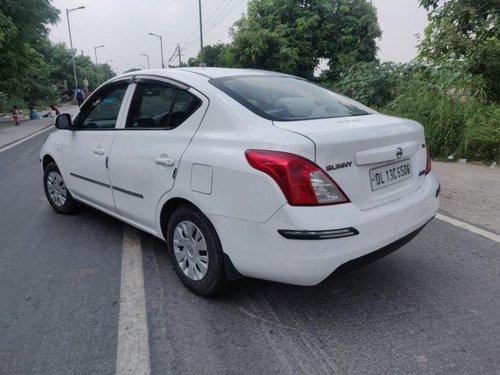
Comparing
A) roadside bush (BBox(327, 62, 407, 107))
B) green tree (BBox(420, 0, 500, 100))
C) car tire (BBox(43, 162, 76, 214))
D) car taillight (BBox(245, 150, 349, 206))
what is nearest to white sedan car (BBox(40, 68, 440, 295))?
car taillight (BBox(245, 150, 349, 206))

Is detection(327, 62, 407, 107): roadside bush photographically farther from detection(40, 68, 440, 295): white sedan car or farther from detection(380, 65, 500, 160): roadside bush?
detection(40, 68, 440, 295): white sedan car

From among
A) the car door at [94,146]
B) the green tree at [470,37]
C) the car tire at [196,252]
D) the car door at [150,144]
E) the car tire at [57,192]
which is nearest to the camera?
the car tire at [196,252]

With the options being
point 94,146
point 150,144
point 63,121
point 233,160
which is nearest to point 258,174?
point 233,160

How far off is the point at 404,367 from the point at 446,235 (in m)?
2.33

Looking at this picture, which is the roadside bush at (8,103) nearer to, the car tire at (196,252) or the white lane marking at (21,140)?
the white lane marking at (21,140)

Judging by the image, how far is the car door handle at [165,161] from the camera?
310cm

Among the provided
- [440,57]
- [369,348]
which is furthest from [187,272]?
[440,57]

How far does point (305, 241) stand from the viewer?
2441mm

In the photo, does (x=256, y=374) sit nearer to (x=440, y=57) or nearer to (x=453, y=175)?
(x=453, y=175)

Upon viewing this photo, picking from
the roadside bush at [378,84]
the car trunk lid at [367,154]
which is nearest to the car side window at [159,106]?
the car trunk lid at [367,154]

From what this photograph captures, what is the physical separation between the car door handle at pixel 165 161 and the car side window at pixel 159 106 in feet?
0.78

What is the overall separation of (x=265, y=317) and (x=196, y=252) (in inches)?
24.9

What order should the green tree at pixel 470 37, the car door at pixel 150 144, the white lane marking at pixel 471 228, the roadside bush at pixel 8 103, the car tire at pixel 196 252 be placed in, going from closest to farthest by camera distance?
the car tire at pixel 196 252 → the car door at pixel 150 144 → the white lane marking at pixel 471 228 → the green tree at pixel 470 37 → the roadside bush at pixel 8 103

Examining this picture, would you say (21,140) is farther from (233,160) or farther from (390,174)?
(390,174)
